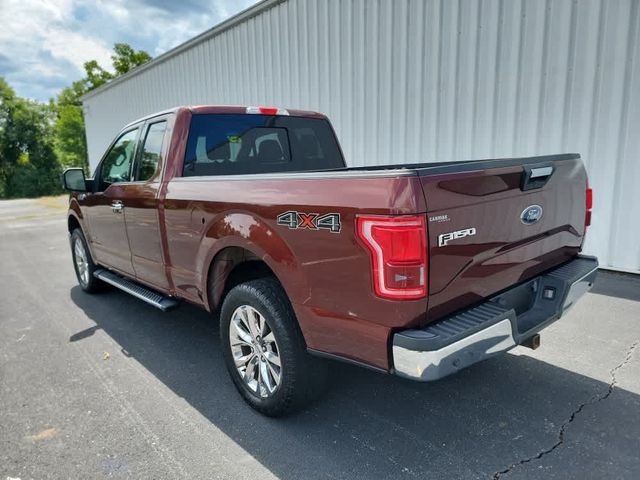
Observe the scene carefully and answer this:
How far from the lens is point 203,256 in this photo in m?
3.02

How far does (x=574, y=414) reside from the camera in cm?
267

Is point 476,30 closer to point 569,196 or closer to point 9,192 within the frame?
point 569,196

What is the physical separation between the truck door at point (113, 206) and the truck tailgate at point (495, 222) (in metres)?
2.98

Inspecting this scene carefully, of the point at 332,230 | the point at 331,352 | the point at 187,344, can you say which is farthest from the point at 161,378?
the point at 332,230

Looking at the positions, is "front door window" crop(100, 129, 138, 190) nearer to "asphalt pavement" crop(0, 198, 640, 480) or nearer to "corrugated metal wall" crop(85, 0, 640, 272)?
"asphalt pavement" crop(0, 198, 640, 480)

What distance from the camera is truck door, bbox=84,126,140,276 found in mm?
4070

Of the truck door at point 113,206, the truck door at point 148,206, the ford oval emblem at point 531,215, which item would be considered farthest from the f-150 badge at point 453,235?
the truck door at point 113,206

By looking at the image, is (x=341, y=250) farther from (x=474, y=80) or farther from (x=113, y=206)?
(x=474, y=80)

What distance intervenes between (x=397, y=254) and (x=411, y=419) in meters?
1.28

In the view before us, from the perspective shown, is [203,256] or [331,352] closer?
[331,352]

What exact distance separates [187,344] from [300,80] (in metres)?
6.46

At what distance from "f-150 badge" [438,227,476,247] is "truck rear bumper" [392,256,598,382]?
39 cm

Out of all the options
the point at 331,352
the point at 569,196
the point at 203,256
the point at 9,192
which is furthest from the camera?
the point at 9,192

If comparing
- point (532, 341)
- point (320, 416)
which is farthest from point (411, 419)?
point (532, 341)
